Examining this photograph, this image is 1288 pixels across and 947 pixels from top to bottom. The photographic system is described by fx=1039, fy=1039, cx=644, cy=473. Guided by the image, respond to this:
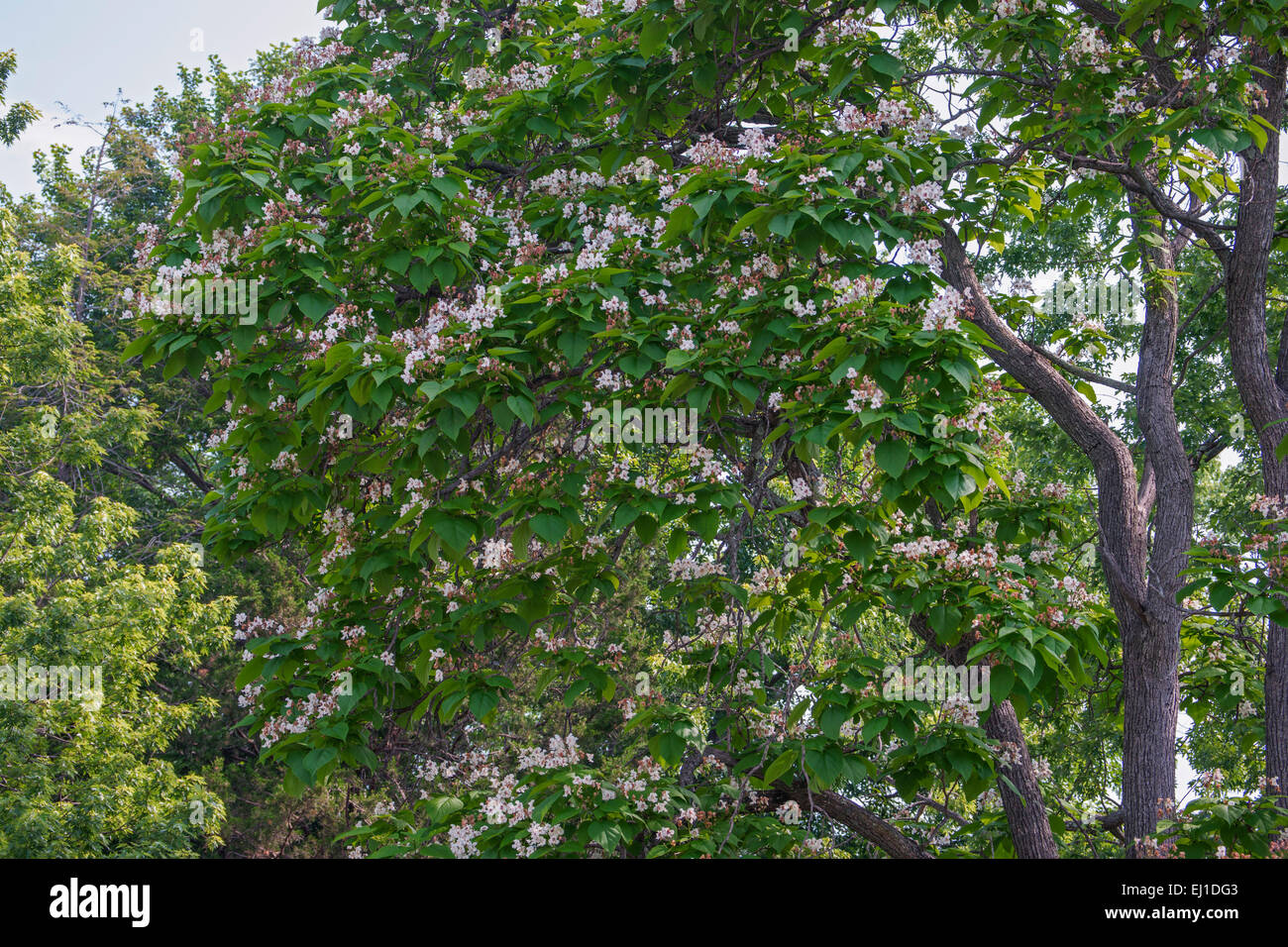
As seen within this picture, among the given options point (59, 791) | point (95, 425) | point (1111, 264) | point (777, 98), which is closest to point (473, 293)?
point (777, 98)

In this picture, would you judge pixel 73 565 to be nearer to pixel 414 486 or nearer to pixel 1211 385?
pixel 414 486

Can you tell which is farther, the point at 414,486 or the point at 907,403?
the point at 414,486

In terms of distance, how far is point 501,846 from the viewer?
399 cm

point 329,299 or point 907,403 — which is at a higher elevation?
point 329,299

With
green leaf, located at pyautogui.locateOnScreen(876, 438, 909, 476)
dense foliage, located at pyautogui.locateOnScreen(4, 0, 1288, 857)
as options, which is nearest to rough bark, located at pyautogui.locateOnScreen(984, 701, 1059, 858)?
dense foliage, located at pyautogui.locateOnScreen(4, 0, 1288, 857)

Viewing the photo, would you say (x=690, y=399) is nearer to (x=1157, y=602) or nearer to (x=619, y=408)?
(x=619, y=408)

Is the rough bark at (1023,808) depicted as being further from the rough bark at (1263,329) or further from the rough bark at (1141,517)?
the rough bark at (1263,329)

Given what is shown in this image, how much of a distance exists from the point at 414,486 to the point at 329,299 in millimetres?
883

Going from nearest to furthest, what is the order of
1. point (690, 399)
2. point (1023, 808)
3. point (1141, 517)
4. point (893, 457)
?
point (893, 457) < point (690, 399) < point (1023, 808) < point (1141, 517)

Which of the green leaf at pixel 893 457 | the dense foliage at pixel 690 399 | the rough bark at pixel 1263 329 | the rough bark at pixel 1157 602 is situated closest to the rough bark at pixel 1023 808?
the dense foliage at pixel 690 399

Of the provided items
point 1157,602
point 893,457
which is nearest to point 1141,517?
point 1157,602

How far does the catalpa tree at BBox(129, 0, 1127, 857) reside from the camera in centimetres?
388

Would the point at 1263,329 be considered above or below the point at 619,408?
above

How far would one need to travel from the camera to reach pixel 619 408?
13.7 ft
